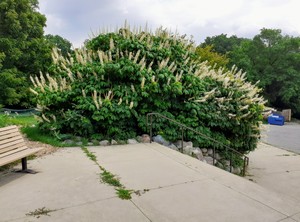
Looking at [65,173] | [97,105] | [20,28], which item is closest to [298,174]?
[97,105]

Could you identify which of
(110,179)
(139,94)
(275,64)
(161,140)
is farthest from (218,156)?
(275,64)

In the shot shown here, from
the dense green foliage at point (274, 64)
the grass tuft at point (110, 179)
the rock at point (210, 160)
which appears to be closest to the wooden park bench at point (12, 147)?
the grass tuft at point (110, 179)

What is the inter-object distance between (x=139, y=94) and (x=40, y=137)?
2617 millimetres

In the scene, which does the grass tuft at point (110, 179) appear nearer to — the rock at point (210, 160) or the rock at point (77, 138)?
the rock at point (77, 138)

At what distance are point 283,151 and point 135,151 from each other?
380 inches

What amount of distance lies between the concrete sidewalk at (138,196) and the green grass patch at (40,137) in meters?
0.99

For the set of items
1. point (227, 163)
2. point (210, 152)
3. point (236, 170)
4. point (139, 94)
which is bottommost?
point (236, 170)

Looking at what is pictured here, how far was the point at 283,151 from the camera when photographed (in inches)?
486

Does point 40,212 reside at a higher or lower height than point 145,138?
lower

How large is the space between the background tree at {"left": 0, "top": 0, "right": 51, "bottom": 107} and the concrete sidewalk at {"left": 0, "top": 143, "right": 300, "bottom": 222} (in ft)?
40.3

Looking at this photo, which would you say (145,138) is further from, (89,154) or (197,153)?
(89,154)

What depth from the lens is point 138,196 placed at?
10.9ft

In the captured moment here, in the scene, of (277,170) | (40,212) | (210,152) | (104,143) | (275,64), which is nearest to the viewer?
(40,212)

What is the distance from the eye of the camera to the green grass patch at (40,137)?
19.1 feet
